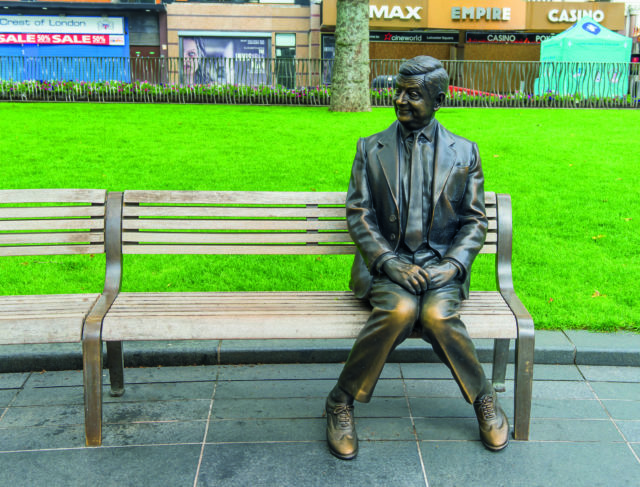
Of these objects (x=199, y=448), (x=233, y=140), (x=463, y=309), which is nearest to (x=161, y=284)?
(x=199, y=448)

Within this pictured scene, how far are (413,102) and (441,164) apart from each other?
35 centimetres

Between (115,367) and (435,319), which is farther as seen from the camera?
(115,367)

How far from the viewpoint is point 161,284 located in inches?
206

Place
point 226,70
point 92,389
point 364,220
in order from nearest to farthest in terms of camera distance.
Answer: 1. point 92,389
2. point 364,220
3. point 226,70

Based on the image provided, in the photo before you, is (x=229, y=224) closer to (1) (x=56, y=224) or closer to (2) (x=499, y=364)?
(1) (x=56, y=224)

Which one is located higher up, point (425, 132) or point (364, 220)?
point (425, 132)

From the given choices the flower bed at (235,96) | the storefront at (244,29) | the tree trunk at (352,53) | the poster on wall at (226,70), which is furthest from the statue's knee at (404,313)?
the storefront at (244,29)

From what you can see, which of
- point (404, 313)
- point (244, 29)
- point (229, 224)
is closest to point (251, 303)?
point (229, 224)

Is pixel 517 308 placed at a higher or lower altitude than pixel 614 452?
higher

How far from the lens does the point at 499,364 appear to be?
13.0ft

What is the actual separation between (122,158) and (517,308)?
6612 millimetres

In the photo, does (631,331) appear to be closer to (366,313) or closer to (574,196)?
(366,313)

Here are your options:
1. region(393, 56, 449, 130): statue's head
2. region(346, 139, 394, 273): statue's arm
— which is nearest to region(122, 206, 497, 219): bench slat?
region(346, 139, 394, 273): statue's arm

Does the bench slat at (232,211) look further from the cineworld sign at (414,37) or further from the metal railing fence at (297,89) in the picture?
the cineworld sign at (414,37)
